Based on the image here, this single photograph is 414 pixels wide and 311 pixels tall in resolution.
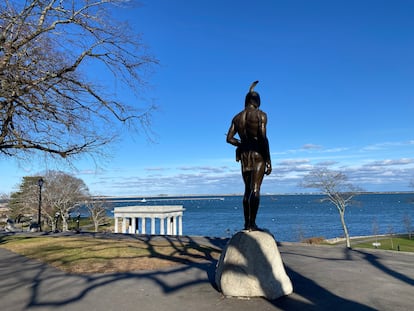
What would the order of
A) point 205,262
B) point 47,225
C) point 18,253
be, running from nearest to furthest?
point 205,262, point 18,253, point 47,225

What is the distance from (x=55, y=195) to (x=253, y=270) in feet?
157

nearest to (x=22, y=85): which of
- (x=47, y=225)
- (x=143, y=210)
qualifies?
(x=143, y=210)

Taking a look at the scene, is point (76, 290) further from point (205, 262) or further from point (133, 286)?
point (205, 262)

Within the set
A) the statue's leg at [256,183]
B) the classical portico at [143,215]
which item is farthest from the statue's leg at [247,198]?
the classical portico at [143,215]

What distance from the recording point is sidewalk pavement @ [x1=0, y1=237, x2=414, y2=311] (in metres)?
5.93

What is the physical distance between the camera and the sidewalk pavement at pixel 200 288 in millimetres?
5934

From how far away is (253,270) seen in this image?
623cm

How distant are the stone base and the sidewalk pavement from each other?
0.56ft

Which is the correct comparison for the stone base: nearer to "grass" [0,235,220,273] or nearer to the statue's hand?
the statue's hand

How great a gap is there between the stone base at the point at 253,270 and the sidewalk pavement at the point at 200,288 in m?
0.17

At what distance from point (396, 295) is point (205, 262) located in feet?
17.7

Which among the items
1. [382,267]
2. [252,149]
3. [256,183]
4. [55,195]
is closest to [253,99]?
[252,149]

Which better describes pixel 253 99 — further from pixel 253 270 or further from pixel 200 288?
pixel 200 288

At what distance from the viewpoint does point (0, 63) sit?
7277 millimetres
